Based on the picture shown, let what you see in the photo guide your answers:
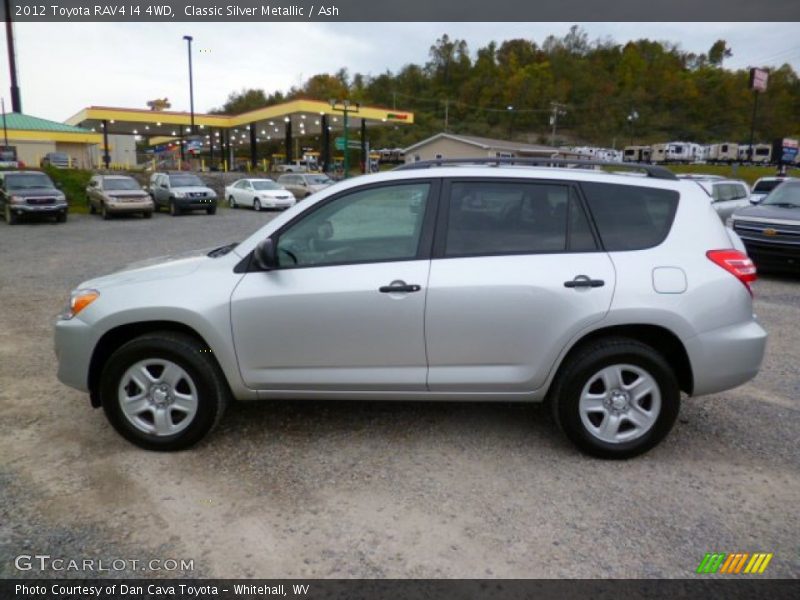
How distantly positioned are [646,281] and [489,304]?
96 cm

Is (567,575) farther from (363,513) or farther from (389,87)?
(389,87)

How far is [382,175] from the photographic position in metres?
3.80

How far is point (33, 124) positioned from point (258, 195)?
33.6m

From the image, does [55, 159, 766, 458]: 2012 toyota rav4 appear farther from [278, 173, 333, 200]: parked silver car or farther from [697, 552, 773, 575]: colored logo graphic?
[278, 173, 333, 200]: parked silver car

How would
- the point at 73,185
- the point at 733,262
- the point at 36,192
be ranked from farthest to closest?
the point at 73,185 < the point at 36,192 < the point at 733,262

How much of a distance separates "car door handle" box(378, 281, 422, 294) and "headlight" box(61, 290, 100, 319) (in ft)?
6.10

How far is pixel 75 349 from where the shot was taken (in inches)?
145

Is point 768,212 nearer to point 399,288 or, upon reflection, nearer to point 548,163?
point 548,163

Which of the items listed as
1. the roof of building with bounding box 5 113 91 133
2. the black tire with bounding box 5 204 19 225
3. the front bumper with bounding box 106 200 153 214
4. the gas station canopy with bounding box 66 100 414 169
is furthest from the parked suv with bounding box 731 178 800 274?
the roof of building with bounding box 5 113 91 133

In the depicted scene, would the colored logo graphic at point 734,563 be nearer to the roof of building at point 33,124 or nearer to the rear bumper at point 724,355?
the rear bumper at point 724,355

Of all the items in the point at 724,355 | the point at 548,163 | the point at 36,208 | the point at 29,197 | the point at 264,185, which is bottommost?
the point at 36,208

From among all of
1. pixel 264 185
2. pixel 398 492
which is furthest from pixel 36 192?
pixel 398 492

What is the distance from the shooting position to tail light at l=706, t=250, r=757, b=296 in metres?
3.53

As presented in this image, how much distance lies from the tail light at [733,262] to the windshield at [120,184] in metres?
22.9
